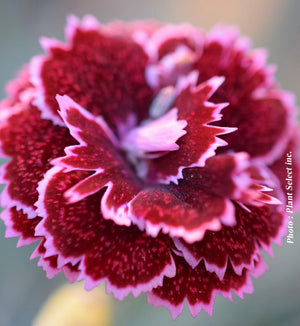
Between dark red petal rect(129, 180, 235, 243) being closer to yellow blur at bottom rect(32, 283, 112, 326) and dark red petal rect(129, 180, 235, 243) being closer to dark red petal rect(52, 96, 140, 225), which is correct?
dark red petal rect(52, 96, 140, 225)

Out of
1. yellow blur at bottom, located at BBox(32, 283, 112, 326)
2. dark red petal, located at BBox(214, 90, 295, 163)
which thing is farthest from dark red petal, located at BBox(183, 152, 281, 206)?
yellow blur at bottom, located at BBox(32, 283, 112, 326)

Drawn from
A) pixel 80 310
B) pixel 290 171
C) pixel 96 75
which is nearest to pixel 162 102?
pixel 96 75

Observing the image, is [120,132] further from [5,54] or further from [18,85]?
[5,54]

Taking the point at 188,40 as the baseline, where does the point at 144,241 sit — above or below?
below

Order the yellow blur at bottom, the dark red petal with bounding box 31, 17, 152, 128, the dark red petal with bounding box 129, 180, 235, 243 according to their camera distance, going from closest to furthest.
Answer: the dark red petal with bounding box 129, 180, 235, 243 → the dark red petal with bounding box 31, 17, 152, 128 → the yellow blur at bottom

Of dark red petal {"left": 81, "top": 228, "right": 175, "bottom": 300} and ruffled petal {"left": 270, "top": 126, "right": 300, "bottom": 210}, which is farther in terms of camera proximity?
ruffled petal {"left": 270, "top": 126, "right": 300, "bottom": 210}

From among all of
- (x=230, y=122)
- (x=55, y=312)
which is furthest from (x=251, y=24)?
(x=55, y=312)

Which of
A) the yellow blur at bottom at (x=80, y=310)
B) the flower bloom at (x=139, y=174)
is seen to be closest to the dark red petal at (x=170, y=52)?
the flower bloom at (x=139, y=174)
